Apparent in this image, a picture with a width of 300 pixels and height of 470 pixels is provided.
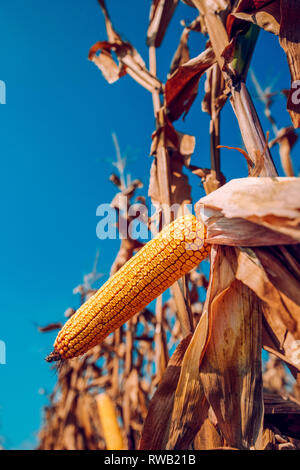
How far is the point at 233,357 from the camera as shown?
156 cm

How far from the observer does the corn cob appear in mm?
1688

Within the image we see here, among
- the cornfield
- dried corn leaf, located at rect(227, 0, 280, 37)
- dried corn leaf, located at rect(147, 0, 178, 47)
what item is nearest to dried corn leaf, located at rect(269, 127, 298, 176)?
dried corn leaf, located at rect(147, 0, 178, 47)

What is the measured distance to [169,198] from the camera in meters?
2.80

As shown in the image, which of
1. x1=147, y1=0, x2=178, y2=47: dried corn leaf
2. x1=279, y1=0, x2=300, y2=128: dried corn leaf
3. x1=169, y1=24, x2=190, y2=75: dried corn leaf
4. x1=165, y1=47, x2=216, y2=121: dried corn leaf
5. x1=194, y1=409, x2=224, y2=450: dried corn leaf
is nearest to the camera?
x1=279, y1=0, x2=300, y2=128: dried corn leaf

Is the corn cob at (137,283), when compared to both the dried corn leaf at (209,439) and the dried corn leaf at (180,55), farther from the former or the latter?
the dried corn leaf at (180,55)

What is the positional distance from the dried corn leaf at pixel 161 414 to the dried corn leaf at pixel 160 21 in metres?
3.25

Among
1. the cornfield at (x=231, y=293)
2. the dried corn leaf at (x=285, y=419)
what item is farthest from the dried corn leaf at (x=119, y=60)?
the dried corn leaf at (x=285, y=419)

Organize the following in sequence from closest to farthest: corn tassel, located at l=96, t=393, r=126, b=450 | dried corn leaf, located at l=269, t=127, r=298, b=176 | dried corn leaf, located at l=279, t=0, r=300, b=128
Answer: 1. dried corn leaf, located at l=279, t=0, r=300, b=128
2. corn tassel, located at l=96, t=393, r=126, b=450
3. dried corn leaf, located at l=269, t=127, r=298, b=176

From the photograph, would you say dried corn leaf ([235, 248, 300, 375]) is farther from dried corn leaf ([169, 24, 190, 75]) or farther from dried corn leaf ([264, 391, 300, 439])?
dried corn leaf ([169, 24, 190, 75])

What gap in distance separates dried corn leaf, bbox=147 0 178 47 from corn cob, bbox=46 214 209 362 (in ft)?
9.02

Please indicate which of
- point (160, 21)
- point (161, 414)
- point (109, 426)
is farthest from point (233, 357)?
point (160, 21)

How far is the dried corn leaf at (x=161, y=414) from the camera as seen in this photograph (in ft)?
5.45

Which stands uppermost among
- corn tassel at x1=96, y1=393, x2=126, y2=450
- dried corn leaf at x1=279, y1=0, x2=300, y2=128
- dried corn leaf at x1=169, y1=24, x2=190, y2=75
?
dried corn leaf at x1=169, y1=24, x2=190, y2=75

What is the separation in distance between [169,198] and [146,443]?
5.46ft
